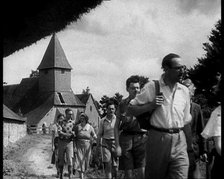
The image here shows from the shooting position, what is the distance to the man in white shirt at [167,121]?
4891mm

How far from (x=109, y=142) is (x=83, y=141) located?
2774mm

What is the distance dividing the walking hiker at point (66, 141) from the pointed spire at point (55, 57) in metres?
80.6

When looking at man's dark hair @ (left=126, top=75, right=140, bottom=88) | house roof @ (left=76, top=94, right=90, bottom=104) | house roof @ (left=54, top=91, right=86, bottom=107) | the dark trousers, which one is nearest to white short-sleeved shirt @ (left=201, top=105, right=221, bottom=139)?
the dark trousers

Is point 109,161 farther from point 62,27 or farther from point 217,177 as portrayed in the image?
point 62,27

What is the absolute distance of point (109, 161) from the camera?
9062 mm

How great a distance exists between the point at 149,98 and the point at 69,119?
718 cm

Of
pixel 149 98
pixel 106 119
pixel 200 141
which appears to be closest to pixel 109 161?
pixel 106 119

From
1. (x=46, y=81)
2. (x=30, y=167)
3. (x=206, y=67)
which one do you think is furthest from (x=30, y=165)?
(x=46, y=81)

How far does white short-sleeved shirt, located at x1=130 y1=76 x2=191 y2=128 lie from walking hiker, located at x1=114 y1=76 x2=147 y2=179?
203cm

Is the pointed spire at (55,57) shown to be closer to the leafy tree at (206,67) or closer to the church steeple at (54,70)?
the church steeple at (54,70)

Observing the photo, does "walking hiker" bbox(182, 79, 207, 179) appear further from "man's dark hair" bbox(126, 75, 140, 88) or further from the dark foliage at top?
the dark foliage at top

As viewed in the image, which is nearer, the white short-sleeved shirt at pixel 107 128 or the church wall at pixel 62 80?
the white short-sleeved shirt at pixel 107 128

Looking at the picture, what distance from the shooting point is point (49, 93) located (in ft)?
298

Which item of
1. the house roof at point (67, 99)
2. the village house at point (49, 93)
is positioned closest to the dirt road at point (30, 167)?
the village house at point (49, 93)
